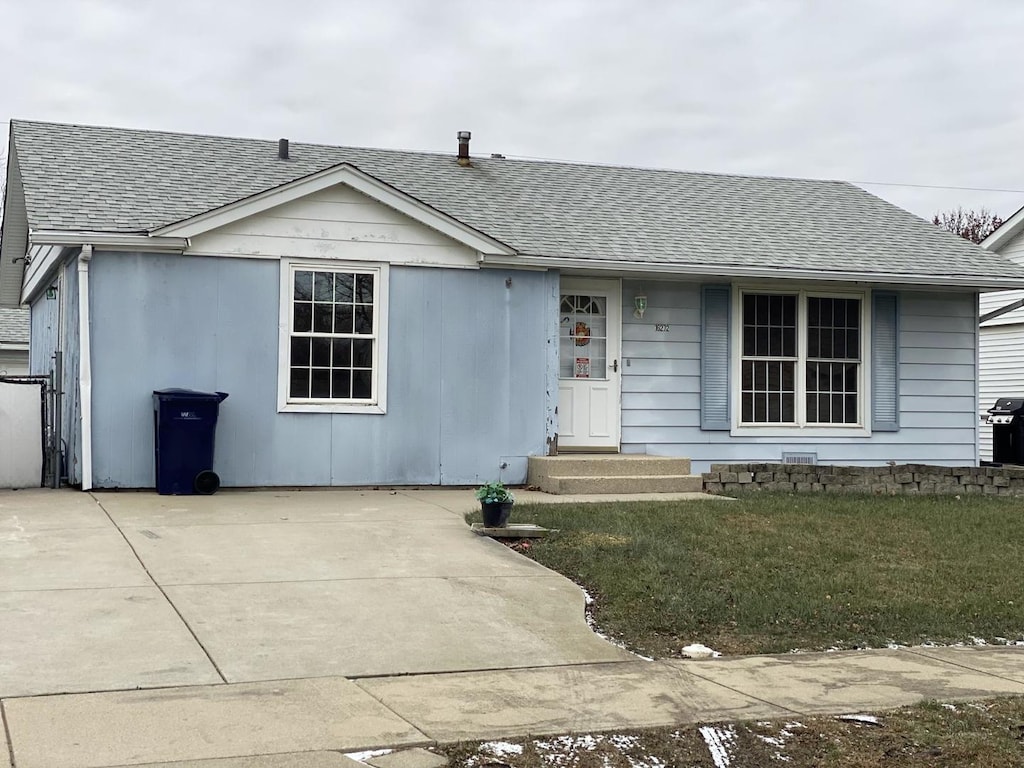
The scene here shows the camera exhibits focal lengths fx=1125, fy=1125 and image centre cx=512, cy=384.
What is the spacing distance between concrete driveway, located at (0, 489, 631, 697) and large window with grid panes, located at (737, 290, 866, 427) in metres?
6.11

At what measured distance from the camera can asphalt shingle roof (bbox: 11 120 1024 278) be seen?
13.2 meters

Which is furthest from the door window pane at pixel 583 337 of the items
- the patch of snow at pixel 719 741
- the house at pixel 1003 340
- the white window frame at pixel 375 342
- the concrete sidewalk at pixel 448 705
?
the house at pixel 1003 340

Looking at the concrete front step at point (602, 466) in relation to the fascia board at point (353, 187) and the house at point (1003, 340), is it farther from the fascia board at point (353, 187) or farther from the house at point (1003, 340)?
the house at point (1003, 340)

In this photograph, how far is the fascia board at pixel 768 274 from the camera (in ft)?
44.8

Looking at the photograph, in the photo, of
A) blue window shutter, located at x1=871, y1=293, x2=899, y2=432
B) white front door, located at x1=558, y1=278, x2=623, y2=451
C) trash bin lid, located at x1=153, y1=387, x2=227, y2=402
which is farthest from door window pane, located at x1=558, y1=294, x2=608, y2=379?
trash bin lid, located at x1=153, y1=387, x2=227, y2=402

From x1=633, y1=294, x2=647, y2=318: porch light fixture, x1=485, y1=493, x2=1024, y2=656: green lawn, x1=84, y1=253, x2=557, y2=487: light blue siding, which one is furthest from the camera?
x1=633, y1=294, x2=647, y2=318: porch light fixture

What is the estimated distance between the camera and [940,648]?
22.2ft

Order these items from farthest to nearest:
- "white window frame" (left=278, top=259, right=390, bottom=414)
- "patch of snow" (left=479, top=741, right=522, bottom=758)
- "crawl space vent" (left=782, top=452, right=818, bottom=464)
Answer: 1. "crawl space vent" (left=782, top=452, right=818, bottom=464)
2. "white window frame" (left=278, top=259, right=390, bottom=414)
3. "patch of snow" (left=479, top=741, right=522, bottom=758)

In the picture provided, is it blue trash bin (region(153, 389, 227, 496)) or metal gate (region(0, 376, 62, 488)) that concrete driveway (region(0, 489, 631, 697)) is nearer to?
blue trash bin (region(153, 389, 227, 496))

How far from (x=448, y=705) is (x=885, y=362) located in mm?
11722

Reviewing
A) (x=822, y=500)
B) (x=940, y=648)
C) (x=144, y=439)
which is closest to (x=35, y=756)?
(x=940, y=648)

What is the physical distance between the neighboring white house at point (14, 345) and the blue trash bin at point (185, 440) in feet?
53.2

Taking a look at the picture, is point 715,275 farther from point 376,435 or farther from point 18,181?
point 18,181

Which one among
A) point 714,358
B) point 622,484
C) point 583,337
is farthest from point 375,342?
point 714,358
